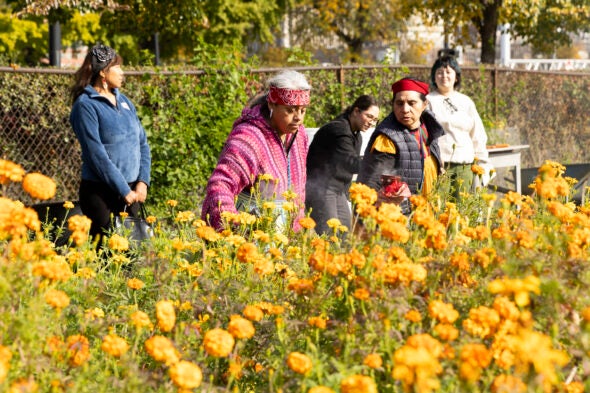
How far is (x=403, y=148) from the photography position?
202 inches

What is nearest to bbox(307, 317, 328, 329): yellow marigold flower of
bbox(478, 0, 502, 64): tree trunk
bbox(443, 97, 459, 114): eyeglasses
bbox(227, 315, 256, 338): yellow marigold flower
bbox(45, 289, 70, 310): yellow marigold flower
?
bbox(227, 315, 256, 338): yellow marigold flower

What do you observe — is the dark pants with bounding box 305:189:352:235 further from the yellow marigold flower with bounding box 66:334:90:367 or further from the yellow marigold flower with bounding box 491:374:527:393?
the yellow marigold flower with bounding box 491:374:527:393

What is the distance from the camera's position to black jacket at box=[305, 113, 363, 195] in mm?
5598

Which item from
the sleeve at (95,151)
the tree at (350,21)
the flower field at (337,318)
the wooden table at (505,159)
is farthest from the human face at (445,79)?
the tree at (350,21)

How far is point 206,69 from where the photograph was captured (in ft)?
29.6

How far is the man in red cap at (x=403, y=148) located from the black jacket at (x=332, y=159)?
0.41m

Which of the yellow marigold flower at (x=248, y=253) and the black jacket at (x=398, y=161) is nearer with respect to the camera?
the yellow marigold flower at (x=248, y=253)

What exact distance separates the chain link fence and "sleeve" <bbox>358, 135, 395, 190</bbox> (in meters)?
2.83

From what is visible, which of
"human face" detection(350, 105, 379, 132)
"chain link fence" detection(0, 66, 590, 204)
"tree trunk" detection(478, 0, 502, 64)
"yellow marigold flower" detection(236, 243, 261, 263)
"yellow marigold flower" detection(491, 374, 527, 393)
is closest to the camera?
"yellow marigold flower" detection(491, 374, 527, 393)

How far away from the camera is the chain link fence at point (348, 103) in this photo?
8008 millimetres

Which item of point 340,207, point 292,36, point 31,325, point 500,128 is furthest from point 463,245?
point 292,36

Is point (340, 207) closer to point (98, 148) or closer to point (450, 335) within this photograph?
point (98, 148)

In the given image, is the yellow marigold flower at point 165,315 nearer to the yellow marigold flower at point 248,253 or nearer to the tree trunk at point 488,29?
the yellow marigold flower at point 248,253

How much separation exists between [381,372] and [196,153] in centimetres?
663
